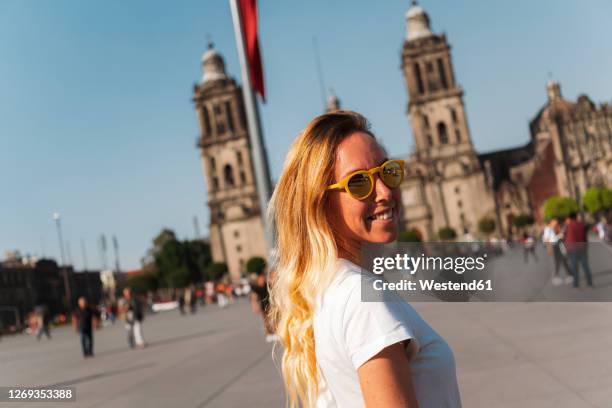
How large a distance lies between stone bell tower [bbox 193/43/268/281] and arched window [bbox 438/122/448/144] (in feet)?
68.9

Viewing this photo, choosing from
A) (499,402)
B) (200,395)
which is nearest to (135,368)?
(200,395)

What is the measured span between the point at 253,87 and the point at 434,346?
9.63m

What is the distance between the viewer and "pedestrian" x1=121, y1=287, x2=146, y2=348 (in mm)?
17500

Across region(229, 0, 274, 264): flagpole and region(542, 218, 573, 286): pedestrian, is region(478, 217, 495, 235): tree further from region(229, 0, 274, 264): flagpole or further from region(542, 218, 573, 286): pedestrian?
region(542, 218, 573, 286): pedestrian

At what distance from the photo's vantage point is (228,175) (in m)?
89.1

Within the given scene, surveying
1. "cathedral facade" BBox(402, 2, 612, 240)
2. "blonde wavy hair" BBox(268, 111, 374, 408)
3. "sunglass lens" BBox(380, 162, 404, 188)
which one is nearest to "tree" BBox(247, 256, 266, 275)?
"cathedral facade" BBox(402, 2, 612, 240)

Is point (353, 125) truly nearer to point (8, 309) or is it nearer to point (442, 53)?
point (8, 309)

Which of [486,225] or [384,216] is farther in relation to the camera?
[486,225]

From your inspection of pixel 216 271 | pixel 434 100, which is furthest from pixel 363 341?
pixel 434 100

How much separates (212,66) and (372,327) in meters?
93.2

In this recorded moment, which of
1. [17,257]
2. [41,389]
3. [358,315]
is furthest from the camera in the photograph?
[17,257]

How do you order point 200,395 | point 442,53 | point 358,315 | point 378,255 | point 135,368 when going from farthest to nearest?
point 442,53 → point 135,368 → point 200,395 → point 378,255 → point 358,315

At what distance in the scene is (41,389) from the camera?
10367mm

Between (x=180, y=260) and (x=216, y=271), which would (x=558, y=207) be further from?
(x=180, y=260)
